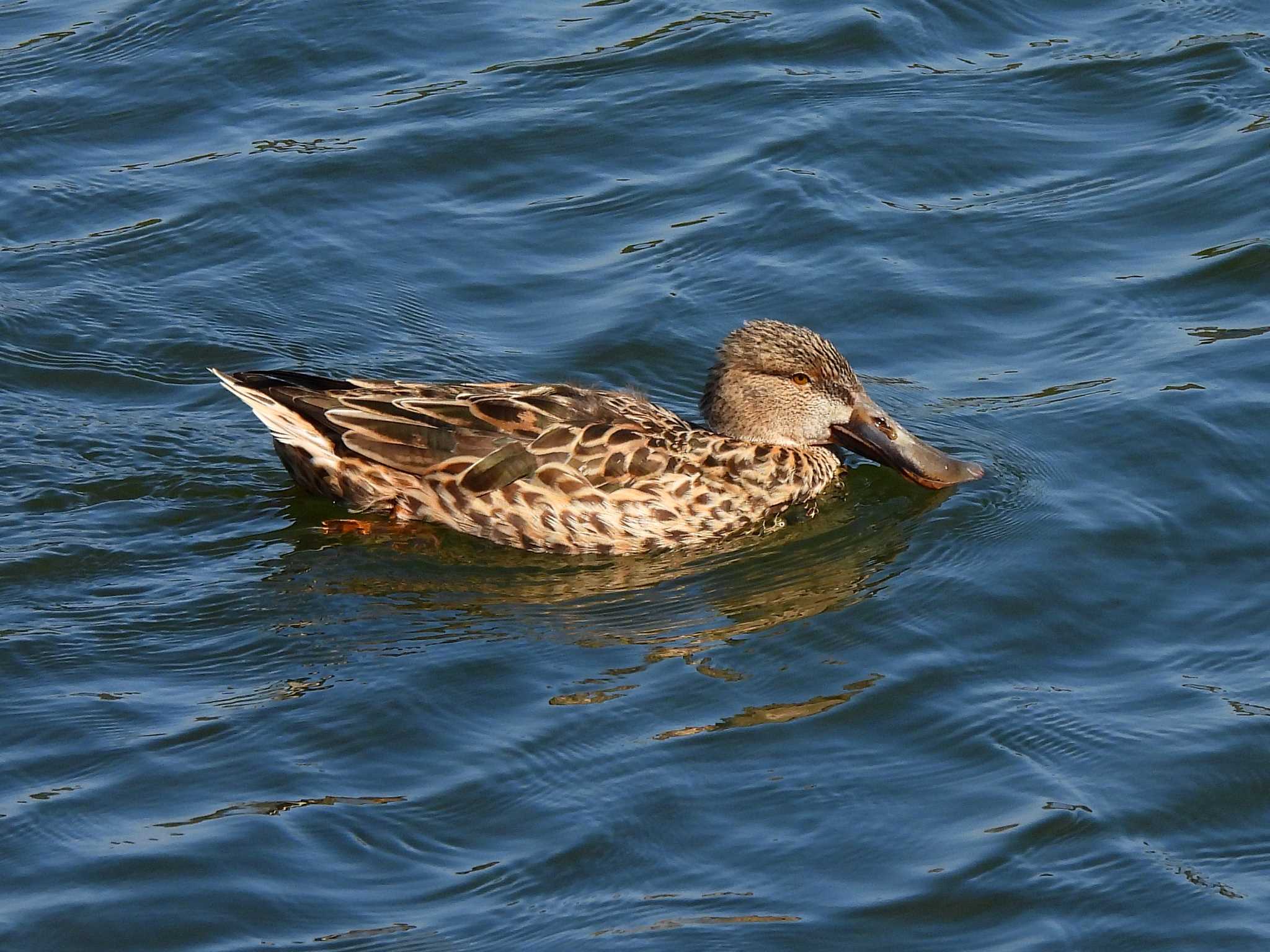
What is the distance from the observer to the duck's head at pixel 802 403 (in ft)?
34.9

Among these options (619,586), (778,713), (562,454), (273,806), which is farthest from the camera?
(562,454)

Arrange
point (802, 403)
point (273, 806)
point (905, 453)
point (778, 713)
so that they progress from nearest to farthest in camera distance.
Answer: point (273, 806)
point (778, 713)
point (905, 453)
point (802, 403)

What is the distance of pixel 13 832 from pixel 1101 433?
589cm

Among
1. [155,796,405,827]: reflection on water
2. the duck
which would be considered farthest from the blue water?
the duck

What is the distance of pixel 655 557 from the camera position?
1023 centimetres

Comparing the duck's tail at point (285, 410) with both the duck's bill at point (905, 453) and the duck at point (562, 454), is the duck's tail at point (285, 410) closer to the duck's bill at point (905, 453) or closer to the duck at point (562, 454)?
the duck at point (562, 454)

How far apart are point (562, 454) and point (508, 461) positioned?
0.26 m

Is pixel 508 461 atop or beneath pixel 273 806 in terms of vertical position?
atop

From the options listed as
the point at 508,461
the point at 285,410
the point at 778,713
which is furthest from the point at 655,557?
the point at 285,410

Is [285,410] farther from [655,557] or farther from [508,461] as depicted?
[655,557]

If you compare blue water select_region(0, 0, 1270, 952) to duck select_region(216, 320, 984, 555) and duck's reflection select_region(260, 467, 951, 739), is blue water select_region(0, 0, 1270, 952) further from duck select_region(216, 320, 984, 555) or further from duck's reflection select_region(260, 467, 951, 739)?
duck select_region(216, 320, 984, 555)

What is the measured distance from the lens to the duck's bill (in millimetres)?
10617

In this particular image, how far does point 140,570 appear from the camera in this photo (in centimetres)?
977

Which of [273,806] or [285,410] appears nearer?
[273,806]
